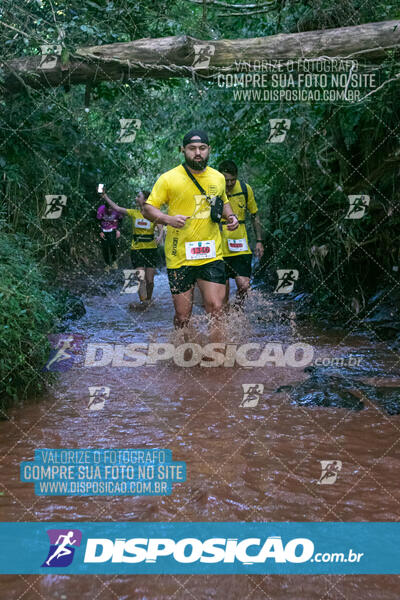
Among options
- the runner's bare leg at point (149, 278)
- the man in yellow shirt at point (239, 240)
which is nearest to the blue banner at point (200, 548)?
the man in yellow shirt at point (239, 240)

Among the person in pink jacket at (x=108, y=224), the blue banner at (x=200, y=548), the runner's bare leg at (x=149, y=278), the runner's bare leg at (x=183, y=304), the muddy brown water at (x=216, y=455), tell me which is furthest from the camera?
the person in pink jacket at (x=108, y=224)

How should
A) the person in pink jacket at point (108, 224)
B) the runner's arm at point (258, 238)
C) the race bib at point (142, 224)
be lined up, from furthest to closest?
the person in pink jacket at point (108, 224) < the race bib at point (142, 224) < the runner's arm at point (258, 238)

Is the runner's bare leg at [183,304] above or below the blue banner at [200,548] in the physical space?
below

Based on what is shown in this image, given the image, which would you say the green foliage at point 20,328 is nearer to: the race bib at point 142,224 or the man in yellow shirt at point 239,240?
the man in yellow shirt at point 239,240

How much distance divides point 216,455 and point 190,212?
2.75 meters

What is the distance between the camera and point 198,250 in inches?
229

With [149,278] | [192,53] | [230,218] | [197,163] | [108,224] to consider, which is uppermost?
[192,53]

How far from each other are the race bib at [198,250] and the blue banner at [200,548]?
3.24m

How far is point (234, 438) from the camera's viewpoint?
399 cm

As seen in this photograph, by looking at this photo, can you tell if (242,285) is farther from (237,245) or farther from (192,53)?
(192,53)

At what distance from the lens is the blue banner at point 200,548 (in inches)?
103

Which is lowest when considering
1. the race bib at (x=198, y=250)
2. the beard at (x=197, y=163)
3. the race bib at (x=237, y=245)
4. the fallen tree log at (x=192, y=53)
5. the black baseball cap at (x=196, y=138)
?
the race bib at (x=237, y=245)

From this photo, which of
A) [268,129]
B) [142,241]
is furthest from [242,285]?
[268,129]

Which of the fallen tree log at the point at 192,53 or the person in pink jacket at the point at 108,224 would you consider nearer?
the fallen tree log at the point at 192,53
